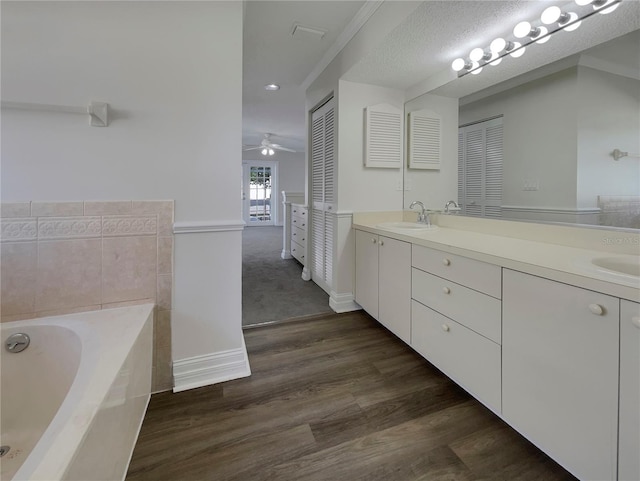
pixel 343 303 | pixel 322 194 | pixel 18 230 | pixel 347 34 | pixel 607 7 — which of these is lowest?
pixel 343 303

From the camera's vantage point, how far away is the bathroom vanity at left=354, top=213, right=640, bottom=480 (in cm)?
84

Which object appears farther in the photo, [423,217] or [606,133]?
[423,217]

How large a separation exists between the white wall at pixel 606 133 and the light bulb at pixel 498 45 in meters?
0.50

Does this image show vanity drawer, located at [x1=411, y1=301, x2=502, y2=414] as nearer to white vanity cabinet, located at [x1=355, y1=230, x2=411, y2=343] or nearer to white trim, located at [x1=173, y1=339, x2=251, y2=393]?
white vanity cabinet, located at [x1=355, y1=230, x2=411, y2=343]

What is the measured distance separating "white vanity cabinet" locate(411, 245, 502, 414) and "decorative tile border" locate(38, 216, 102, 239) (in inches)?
67.9

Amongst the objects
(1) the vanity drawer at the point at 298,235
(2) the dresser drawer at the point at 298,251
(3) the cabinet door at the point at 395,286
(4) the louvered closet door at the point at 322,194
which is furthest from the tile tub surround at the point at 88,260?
(2) the dresser drawer at the point at 298,251

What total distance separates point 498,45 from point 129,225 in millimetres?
2389

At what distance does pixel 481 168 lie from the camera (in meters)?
1.98

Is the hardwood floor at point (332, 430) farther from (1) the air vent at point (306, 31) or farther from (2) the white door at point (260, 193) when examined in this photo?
(2) the white door at point (260, 193)

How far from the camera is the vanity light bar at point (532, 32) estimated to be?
53.0 inches

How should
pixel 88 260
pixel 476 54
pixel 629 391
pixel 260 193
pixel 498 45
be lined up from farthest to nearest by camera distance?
pixel 260 193 → pixel 476 54 → pixel 498 45 → pixel 88 260 → pixel 629 391

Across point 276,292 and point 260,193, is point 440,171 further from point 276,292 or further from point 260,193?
point 260,193

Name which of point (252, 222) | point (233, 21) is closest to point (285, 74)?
point (233, 21)

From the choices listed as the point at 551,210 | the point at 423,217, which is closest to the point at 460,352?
the point at 551,210
